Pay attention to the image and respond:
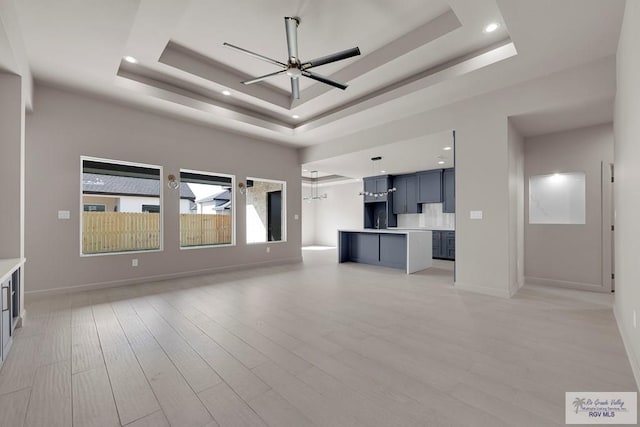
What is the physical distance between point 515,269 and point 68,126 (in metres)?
7.08

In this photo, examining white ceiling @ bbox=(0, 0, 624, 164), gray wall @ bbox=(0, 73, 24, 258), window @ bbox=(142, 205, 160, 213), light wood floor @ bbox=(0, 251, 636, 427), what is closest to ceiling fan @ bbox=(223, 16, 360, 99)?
white ceiling @ bbox=(0, 0, 624, 164)

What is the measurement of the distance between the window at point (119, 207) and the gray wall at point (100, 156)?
0.15 meters

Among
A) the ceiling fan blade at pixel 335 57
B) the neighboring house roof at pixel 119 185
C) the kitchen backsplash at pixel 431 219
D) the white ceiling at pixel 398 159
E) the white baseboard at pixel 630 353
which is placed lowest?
the white baseboard at pixel 630 353

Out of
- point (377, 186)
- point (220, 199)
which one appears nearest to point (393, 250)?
point (377, 186)

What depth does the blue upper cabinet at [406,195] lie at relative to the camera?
858 cm

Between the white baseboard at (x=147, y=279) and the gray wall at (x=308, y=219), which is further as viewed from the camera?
the gray wall at (x=308, y=219)

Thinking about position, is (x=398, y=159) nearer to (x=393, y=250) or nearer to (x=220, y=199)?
(x=393, y=250)

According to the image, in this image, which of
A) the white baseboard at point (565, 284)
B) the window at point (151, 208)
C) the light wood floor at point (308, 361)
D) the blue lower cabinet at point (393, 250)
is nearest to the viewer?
the light wood floor at point (308, 361)

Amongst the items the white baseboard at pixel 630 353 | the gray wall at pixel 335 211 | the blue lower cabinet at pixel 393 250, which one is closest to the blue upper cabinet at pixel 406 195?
the gray wall at pixel 335 211

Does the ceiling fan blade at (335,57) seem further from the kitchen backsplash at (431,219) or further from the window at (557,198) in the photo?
the kitchen backsplash at (431,219)

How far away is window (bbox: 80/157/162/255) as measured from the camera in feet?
14.8

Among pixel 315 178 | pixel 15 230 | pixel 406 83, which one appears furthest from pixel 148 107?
pixel 315 178

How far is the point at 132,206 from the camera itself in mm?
4969

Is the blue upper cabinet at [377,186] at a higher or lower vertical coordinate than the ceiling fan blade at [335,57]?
lower
